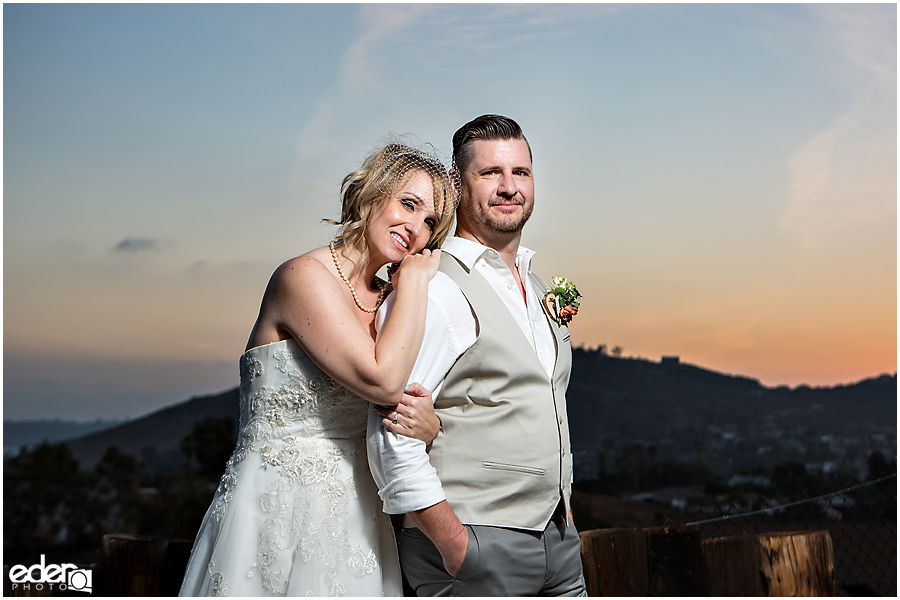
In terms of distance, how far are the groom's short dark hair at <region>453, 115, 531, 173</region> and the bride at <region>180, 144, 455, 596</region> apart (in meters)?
0.25

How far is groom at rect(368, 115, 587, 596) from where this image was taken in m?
2.10

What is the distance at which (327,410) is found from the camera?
2.30m

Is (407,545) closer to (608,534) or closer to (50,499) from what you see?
(608,534)

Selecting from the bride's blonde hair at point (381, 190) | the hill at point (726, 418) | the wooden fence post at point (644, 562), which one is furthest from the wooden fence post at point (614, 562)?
the hill at point (726, 418)

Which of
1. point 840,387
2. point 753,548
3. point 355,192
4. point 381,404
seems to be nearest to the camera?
point 381,404

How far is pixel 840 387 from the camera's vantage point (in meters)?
17.3

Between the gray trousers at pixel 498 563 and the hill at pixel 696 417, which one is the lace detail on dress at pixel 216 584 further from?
the hill at pixel 696 417

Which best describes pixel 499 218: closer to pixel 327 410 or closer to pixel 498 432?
pixel 498 432

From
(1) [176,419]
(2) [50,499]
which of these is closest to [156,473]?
(1) [176,419]

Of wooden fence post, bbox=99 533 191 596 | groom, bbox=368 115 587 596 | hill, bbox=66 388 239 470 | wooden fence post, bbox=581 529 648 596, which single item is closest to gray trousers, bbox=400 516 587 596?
groom, bbox=368 115 587 596

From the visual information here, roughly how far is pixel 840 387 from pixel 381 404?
18.0 metres

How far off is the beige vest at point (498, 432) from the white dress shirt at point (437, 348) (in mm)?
46

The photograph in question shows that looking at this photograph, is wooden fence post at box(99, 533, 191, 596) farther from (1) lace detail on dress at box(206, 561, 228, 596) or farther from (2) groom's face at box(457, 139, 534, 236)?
(2) groom's face at box(457, 139, 534, 236)

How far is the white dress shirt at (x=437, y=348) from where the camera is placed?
81.0 inches
